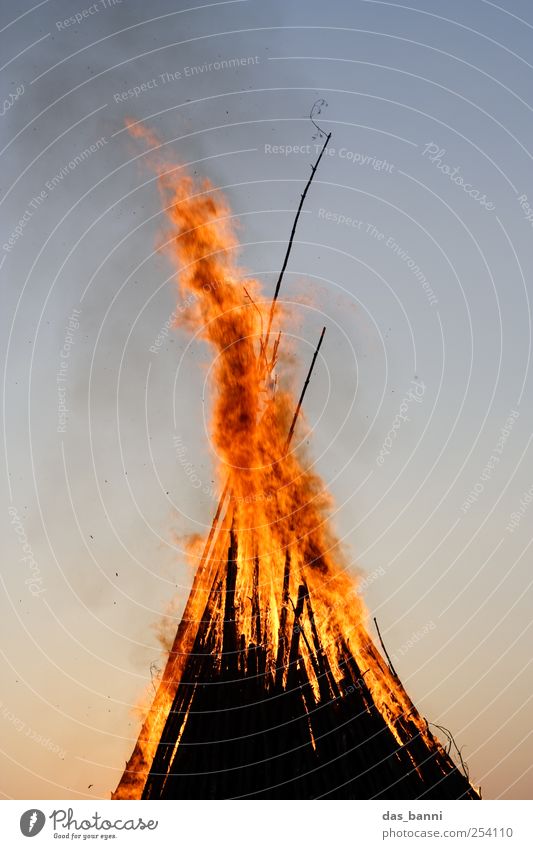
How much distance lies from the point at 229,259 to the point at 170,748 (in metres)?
9.82

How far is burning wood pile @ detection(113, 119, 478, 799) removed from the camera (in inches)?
766

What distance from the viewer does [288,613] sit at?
21.1 metres

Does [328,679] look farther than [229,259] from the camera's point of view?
No

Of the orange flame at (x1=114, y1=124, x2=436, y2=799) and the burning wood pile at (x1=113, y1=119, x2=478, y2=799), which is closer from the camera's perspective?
the burning wood pile at (x1=113, y1=119, x2=478, y2=799)

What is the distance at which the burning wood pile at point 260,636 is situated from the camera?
19.5 meters

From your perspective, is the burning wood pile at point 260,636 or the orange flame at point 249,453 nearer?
the burning wood pile at point 260,636

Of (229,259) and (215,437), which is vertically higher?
(229,259)

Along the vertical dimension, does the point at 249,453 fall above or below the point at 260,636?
above

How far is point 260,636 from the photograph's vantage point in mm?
20734
